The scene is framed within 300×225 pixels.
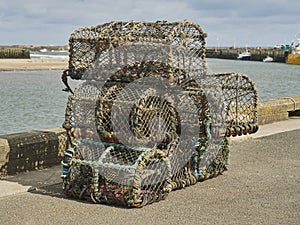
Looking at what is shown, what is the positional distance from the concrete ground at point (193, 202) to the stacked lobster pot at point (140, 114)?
0.22 metres

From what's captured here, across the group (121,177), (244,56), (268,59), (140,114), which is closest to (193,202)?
(121,177)

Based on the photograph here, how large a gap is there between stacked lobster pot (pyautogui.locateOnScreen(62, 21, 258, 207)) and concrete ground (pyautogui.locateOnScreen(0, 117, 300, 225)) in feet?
0.71

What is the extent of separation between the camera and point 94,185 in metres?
6.49

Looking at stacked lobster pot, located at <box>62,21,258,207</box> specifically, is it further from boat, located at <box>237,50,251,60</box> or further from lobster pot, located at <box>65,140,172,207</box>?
boat, located at <box>237,50,251,60</box>

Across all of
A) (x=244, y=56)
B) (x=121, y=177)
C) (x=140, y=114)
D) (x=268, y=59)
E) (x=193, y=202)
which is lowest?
(x=268, y=59)

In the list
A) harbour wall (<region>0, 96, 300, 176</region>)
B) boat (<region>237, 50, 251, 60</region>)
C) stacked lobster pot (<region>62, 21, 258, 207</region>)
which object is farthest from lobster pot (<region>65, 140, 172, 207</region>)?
boat (<region>237, 50, 251, 60</region>)

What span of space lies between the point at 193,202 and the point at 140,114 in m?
1.10

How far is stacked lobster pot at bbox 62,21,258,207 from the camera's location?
21.7ft

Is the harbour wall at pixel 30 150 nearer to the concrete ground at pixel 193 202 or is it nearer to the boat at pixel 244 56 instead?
the concrete ground at pixel 193 202

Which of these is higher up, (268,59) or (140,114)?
(140,114)

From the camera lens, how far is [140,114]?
21.5 feet

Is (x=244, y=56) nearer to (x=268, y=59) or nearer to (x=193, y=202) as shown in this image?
(x=268, y=59)

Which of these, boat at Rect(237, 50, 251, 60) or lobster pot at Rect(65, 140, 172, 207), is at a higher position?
lobster pot at Rect(65, 140, 172, 207)

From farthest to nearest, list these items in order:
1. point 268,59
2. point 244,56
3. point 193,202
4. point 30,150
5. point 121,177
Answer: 1. point 244,56
2. point 268,59
3. point 30,150
4. point 121,177
5. point 193,202
